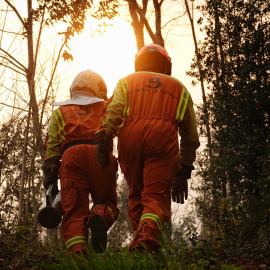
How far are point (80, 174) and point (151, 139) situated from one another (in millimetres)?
960

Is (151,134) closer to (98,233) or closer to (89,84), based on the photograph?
(98,233)

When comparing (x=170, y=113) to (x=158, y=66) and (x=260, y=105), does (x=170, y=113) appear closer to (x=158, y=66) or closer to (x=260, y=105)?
(x=158, y=66)

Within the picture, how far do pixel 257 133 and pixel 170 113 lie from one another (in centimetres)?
1044

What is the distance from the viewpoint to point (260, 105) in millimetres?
13891

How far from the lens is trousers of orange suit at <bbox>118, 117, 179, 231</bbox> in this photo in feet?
11.6

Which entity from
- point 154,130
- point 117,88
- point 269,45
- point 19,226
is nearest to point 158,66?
point 117,88

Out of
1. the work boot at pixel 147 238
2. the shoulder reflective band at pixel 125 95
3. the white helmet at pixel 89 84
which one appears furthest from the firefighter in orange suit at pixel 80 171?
the work boot at pixel 147 238

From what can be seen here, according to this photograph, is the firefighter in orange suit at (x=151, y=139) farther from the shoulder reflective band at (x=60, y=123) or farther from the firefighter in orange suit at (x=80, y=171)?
the shoulder reflective band at (x=60, y=123)

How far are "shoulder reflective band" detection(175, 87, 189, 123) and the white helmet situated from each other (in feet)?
4.20

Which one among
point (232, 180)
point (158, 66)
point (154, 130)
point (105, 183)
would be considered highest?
point (232, 180)

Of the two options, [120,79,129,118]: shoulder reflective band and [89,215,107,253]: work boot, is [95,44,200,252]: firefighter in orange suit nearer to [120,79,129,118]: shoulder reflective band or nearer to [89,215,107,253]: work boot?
[120,79,129,118]: shoulder reflective band

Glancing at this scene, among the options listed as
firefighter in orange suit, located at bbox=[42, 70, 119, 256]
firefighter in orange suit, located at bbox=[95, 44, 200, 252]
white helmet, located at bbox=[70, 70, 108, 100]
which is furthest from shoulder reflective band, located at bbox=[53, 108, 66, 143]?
firefighter in orange suit, located at bbox=[95, 44, 200, 252]

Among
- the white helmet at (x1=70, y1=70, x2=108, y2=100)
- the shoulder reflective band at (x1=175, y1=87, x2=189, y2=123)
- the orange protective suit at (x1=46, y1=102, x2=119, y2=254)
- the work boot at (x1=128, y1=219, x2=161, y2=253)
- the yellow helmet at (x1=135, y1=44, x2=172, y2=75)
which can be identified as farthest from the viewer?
the white helmet at (x1=70, y1=70, x2=108, y2=100)

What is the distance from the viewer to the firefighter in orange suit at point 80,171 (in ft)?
12.8
